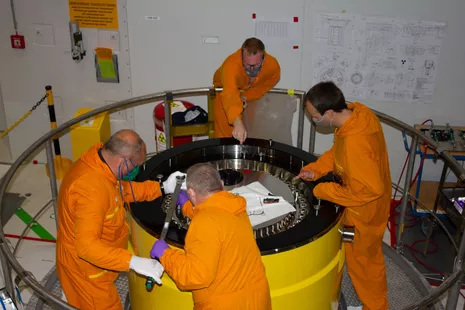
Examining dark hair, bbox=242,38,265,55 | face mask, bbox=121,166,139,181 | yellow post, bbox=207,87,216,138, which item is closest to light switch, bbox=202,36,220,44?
yellow post, bbox=207,87,216,138

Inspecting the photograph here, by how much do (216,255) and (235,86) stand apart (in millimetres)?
1929

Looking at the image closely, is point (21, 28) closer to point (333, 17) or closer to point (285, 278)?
point (333, 17)

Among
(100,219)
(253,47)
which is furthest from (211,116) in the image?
(100,219)

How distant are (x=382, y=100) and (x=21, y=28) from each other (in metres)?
3.75

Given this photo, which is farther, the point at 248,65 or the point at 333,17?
the point at 333,17

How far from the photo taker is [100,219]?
2.63 meters

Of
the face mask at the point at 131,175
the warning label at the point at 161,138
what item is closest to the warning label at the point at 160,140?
the warning label at the point at 161,138

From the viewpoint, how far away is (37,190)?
5324mm

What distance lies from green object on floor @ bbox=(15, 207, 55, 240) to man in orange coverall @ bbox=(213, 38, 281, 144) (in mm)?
1815

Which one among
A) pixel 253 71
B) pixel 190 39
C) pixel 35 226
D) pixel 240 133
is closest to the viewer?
pixel 240 133

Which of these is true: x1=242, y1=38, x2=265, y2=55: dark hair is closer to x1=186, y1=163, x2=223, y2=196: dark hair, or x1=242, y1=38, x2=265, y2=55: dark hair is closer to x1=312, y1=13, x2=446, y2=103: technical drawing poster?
x1=312, y1=13, x2=446, y2=103: technical drawing poster

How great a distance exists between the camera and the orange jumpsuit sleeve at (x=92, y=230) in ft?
8.36

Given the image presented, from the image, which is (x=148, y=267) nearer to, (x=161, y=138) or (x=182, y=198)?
(x=182, y=198)

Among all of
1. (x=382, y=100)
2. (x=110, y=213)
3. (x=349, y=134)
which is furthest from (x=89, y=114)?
(x=382, y=100)
